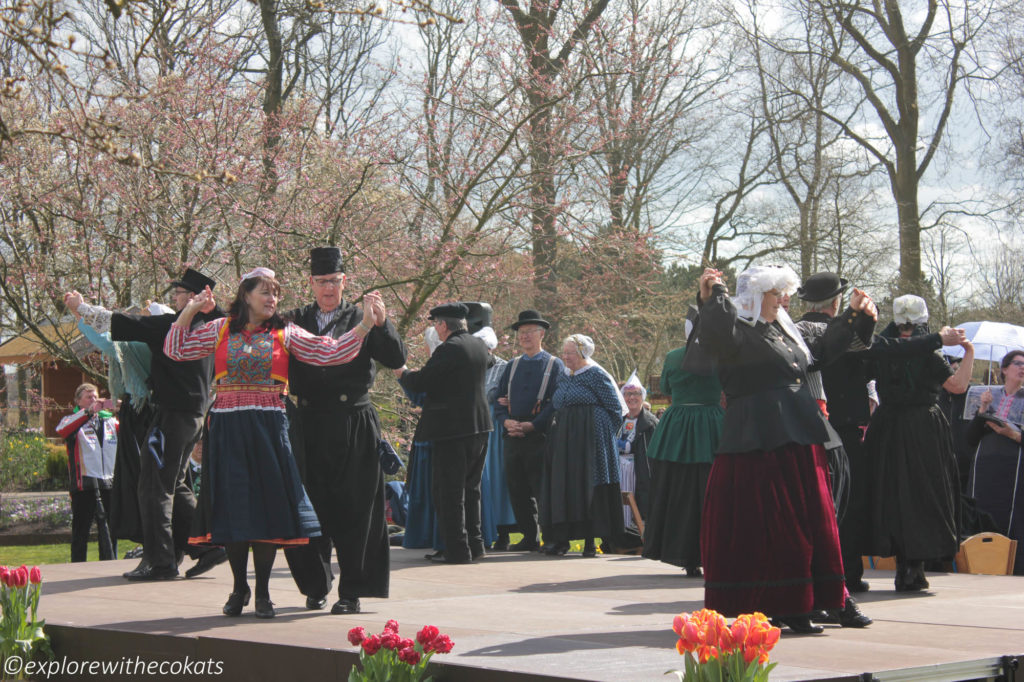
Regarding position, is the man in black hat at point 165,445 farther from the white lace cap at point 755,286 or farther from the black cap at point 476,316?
the white lace cap at point 755,286

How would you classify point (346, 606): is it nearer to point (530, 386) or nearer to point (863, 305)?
point (863, 305)

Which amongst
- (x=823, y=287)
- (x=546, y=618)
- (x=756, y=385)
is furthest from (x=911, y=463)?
(x=546, y=618)

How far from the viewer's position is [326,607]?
244 inches

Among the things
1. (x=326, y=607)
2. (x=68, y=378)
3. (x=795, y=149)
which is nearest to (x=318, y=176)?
(x=326, y=607)

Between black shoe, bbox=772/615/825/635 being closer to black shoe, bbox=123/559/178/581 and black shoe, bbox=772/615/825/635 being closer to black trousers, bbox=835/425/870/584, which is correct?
black trousers, bbox=835/425/870/584

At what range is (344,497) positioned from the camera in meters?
5.97

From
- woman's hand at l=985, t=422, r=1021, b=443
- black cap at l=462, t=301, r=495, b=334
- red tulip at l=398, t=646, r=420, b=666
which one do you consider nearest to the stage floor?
red tulip at l=398, t=646, r=420, b=666

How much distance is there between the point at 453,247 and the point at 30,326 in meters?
4.42

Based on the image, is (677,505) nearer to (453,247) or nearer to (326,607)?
(326,607)

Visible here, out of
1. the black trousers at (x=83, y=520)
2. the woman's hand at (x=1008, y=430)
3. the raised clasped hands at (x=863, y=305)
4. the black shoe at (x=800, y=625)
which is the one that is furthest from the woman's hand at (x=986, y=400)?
the black trousers at (x=83, y=520)

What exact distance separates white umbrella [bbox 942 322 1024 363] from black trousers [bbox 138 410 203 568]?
314 inches

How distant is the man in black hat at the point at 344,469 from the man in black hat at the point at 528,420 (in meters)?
3.62

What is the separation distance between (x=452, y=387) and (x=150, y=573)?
2.44 m

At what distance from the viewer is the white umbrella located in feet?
40.1
